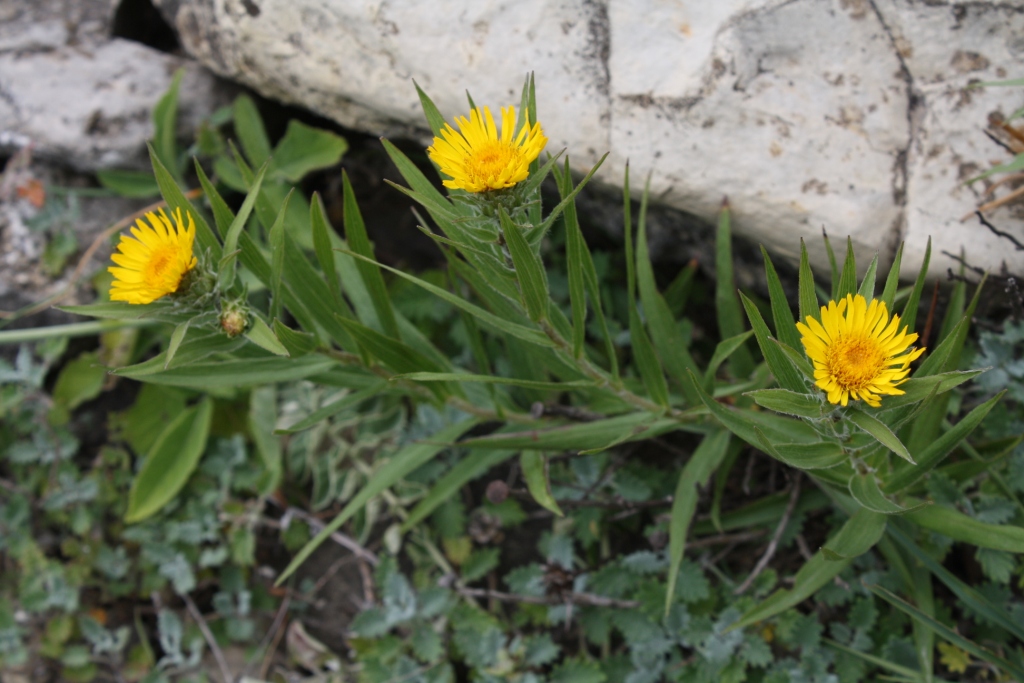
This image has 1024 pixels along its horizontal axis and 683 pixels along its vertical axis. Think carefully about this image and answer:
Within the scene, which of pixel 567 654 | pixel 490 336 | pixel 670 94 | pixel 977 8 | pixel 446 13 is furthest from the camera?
pixel 490 336

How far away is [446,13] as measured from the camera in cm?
204

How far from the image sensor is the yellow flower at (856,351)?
1.19 m

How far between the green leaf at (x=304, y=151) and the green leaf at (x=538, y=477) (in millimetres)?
1224

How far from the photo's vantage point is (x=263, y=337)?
142cm

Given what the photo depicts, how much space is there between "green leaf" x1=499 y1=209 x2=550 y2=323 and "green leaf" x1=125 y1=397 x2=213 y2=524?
5.10 feet

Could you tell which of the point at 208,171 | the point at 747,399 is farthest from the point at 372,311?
the point at 208,171

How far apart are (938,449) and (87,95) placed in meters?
2.93

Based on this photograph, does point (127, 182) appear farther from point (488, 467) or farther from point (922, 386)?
point (922, 386)

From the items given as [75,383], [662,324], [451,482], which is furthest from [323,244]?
[75,383]

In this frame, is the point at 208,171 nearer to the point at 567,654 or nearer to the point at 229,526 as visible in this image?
the point at 229,526

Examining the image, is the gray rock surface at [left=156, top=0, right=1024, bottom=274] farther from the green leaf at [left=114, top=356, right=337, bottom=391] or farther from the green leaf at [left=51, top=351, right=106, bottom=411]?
the green leaf at [left=51, top=351, right=106, bottom=411]

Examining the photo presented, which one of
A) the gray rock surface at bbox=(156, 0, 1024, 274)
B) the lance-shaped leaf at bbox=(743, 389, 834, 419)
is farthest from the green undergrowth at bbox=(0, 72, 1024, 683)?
the gray rock surface at bbox=(156, 0, 1024, 274)

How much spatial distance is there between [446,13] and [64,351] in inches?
77.2

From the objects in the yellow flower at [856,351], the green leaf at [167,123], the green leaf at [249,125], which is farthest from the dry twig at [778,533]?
the green leaf at [167,123]
